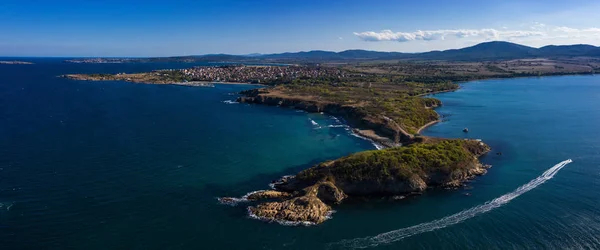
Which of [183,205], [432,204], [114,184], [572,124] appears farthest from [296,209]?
[572,124]

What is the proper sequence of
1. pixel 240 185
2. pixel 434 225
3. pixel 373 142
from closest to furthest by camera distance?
pixel 434 225 → pixel 240 185 → pixel 373 142

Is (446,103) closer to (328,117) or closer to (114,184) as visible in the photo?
(328,117)

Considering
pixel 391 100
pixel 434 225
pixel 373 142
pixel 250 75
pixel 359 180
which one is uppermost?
pixel 250 75

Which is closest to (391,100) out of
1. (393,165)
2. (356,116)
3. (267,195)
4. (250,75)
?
(356,116)

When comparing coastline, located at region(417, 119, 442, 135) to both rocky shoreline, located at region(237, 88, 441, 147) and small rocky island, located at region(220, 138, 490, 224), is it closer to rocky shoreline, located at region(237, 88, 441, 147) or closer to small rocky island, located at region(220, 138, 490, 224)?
rocky shoreline, located at region(237, 88, 441, 147)

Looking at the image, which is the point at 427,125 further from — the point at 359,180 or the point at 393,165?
the point at 359,180

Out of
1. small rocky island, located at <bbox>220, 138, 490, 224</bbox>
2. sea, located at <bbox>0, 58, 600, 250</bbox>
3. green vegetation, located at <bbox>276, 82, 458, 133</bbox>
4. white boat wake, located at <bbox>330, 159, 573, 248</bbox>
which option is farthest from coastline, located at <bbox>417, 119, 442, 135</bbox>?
white boat wake, located at <bbox>330, 159, 573, 248</bbox>
